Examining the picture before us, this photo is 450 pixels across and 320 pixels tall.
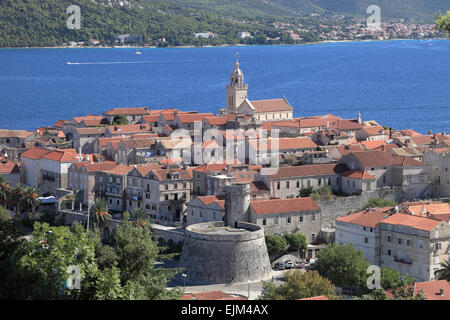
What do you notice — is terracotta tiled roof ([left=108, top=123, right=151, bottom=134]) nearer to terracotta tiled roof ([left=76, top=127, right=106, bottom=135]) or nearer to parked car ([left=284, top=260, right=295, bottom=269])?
terracotta tiled roof ([left=76, top=127, right=106, bottom=135])

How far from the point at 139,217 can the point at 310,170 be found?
12.4 m

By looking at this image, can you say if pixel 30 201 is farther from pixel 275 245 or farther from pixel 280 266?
pixel 280 266

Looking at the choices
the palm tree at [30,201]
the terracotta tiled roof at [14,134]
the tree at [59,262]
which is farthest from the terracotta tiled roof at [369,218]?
the terracotta tiled roof at [14,134]

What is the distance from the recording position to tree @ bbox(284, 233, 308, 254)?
182 feet

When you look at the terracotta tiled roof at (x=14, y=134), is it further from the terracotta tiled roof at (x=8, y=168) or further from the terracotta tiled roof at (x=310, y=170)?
the terracotta tiled roof at (x=310, y=170)

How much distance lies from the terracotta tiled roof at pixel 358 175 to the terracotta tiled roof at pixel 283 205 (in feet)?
19.1

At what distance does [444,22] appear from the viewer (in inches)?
977

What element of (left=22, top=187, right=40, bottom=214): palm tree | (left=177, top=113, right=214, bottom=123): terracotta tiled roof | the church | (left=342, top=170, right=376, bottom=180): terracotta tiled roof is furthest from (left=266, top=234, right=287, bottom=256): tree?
the church

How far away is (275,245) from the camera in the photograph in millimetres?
54594

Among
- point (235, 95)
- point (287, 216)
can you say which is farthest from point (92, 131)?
point (287, 216)

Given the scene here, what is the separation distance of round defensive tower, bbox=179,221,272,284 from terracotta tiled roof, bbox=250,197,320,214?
10.8 ft
